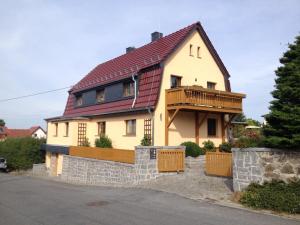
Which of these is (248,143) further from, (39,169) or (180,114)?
(39,169)

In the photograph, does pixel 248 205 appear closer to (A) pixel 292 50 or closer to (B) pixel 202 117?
(A) pixel 292 50

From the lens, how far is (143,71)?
77.1 feet

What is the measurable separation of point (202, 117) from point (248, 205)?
12.9 meters

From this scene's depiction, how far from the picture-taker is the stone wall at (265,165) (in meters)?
11.2

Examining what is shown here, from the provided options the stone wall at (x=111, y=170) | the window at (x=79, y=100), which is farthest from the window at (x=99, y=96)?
the stone wall at (x=111, y=170)

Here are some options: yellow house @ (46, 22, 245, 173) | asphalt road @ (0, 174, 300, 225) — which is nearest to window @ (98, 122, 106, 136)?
yellow house @ (46, 22, 245, 173)

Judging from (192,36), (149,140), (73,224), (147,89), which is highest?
(192,36)

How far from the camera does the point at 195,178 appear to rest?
15.7 m

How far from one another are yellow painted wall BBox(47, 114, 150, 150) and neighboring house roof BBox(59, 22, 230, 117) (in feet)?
2.14

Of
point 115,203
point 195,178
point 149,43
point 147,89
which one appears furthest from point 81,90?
point 115,203

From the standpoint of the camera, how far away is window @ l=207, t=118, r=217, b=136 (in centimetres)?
2398

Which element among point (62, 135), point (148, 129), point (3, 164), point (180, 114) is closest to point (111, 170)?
point (148, 129)

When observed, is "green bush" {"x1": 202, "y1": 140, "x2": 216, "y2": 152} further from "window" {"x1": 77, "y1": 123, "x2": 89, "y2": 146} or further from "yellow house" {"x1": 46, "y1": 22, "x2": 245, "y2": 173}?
"window" {"x1": 77, "y1": 123, "x2": 89, "y2": 146}

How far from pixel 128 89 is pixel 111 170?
712cm
